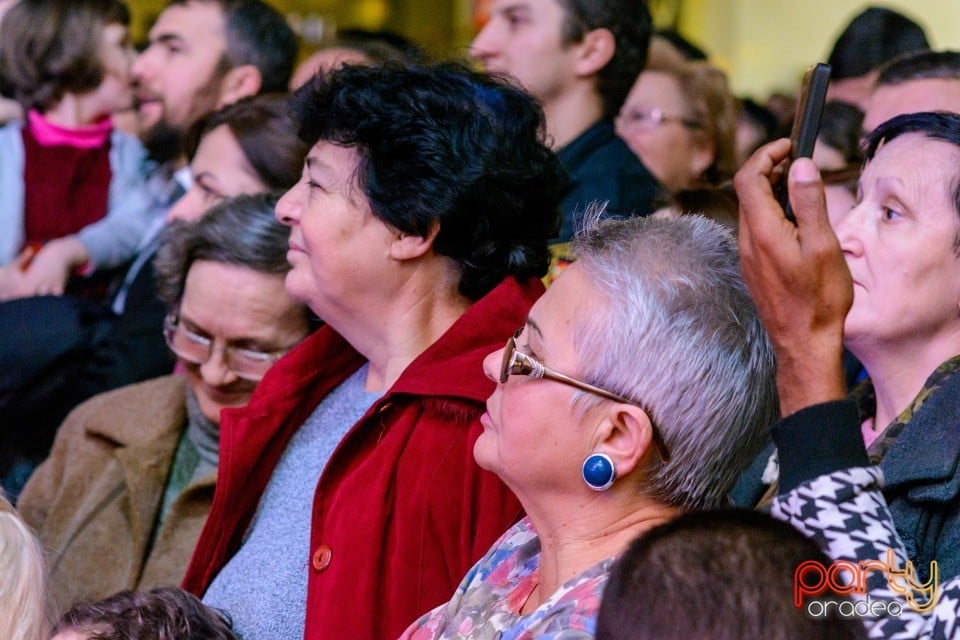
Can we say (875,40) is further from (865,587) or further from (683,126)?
(865,587)

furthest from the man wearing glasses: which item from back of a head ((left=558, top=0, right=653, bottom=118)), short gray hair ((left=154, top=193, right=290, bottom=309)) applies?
short gray hair ((left=154, top=193, right=290, bottom=309))

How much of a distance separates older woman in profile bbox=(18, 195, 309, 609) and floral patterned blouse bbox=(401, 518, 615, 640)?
3.28 feet

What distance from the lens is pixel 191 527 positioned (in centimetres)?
263

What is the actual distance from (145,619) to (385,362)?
2.11 feet

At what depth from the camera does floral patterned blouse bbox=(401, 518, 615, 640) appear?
1497 mm

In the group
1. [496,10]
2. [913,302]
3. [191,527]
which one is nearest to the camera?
[913,302]

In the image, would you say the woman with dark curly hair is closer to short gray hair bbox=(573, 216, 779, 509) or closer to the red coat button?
the red coat button

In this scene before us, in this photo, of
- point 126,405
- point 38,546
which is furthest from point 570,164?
point 38,546

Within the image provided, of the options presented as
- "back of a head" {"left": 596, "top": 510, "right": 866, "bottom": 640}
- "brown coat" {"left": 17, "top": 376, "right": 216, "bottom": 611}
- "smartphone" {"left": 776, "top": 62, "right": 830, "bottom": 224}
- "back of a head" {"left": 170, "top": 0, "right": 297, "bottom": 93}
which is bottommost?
"brown coat" {"left": 17, "top": 376, "right": 216, "bottom": 611}

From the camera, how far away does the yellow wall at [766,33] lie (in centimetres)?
661

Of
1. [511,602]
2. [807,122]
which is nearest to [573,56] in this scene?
[807,122]

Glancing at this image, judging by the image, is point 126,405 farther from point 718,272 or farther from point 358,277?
point 718,272

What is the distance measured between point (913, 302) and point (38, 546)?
1.42 meters

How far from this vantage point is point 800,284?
142 cm
